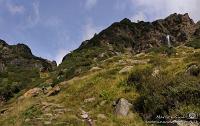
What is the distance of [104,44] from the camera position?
8994 centimetres

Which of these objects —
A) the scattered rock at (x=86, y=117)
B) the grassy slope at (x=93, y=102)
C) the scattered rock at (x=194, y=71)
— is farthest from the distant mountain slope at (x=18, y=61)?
the scattered rock at (x=86, y=117)

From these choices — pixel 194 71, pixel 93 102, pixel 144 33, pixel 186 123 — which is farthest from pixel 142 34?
pixel 186 123

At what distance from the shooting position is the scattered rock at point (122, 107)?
18869 mm

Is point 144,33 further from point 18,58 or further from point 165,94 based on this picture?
point 165,94

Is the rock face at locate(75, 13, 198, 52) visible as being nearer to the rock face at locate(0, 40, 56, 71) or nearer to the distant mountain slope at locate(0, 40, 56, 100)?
the distant mountain slope at locate(0, 40, 56, 100)

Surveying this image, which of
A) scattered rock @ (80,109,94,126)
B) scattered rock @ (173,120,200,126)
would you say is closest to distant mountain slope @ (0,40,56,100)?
scattered rock @ (80,109,94,126)

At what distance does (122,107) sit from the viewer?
63.5 ft

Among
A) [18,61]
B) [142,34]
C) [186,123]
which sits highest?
[142,34]

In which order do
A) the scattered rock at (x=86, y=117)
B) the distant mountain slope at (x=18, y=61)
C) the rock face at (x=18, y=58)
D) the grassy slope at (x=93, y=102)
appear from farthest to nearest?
the rock face at (x=18, y=58) → the distant mountain slope at (x=18, y=61) → the grassy slope at (x=93, y=102) → the scattered rock at (x=86, y=117)

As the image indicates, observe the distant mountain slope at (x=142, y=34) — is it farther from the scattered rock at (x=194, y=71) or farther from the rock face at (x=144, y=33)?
the scattered rock at (x=194, y=71)

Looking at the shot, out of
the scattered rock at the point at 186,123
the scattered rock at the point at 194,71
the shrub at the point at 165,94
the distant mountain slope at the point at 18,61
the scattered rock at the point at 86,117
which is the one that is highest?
the distant mountain slope at the point at 18,61

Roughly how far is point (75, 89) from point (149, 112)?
7854 mm

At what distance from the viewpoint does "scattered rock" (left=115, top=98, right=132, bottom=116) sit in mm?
18869

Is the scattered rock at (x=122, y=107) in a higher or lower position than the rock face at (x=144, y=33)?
lower
